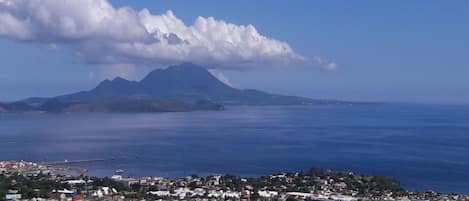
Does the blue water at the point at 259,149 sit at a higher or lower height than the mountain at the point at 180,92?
lower

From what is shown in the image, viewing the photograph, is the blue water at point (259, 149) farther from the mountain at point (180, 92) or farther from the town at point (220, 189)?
the mountain at point (180, 92)

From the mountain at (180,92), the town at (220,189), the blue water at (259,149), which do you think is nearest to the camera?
the town at (220,189)

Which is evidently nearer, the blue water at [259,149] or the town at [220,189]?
the town at [220,189]

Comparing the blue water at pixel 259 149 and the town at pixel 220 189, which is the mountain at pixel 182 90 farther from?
the town at pixel 220 189

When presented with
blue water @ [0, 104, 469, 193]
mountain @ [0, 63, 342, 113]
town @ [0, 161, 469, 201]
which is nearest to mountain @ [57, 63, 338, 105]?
mountain @ [0, 63, 342, 113]

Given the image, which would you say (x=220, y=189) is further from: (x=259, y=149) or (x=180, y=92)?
(x=180, y=92)

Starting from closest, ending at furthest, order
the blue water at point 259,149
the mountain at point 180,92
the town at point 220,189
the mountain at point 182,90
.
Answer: the town at point 220,189 → the blue water at point 259,149 → the mountain at point 180,92 → the mountain at point 182,90

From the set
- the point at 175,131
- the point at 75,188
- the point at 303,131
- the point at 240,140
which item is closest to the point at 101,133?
the point at 175,131

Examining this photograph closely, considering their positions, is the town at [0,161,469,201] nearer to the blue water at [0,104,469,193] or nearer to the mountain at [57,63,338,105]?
the blue water at [0,104,469,193]

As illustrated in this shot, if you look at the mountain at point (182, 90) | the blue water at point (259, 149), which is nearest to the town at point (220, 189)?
the blue water at point (259, 149)
